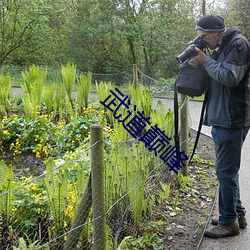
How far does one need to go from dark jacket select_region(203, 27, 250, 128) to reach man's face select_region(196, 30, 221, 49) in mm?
62

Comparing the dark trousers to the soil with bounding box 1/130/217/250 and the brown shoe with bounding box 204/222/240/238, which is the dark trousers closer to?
the brown shoe with bounding box 204/222/240/238

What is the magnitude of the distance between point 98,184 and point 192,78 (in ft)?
4.23

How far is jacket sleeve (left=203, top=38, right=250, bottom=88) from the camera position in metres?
2.77

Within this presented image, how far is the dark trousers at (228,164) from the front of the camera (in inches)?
118

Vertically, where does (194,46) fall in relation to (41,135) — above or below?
above

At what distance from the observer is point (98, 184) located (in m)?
2.38

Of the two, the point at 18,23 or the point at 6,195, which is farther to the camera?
the point at 18,23

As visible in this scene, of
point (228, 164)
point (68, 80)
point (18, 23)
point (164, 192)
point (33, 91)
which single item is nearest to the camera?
point (228, 164)

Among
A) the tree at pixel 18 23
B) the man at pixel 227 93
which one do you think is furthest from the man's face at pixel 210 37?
the tree at pixel 18 23

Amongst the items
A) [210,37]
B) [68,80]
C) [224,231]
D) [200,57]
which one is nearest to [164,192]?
[224,231]

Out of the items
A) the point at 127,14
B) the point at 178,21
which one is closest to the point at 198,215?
the point at 127,14

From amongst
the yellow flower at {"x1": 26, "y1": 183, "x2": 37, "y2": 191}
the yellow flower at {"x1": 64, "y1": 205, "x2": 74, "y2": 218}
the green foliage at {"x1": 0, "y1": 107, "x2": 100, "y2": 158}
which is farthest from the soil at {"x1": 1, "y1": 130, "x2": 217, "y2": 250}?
the yellow flower at {"x1": 26, "y1": 183, "x2": 37, "y2": 191}

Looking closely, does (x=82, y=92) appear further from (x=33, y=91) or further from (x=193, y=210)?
(x=193, y=210)

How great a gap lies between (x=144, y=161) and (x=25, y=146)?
2.99m
